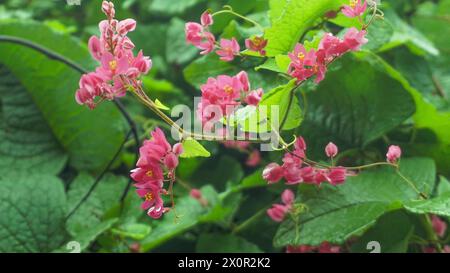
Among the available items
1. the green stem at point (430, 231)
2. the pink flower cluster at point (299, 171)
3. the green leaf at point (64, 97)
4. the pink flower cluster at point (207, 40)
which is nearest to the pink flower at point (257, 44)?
the pink flower cluster at point (207, 40)

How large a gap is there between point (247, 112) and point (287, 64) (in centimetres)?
7

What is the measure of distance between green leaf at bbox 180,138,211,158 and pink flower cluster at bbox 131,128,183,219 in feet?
0.04

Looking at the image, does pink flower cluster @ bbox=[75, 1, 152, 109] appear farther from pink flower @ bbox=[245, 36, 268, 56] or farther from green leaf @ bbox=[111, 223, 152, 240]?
green leaf @ bbox=[111, 223, 152, 240]

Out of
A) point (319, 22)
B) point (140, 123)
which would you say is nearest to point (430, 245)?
point (319, 22)

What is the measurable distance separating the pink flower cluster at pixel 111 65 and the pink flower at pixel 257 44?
138mm

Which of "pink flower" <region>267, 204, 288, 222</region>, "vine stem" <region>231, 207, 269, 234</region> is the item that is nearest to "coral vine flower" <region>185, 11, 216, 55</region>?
"pink flower" <region>267, 204, 288, 222</region>

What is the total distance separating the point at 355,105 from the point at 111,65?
0.45 meters

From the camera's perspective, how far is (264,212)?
955 millimetres

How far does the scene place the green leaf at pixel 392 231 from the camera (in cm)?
79

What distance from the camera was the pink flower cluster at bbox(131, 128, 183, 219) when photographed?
0.61 metres

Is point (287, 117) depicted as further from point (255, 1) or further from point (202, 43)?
point (255, 1)

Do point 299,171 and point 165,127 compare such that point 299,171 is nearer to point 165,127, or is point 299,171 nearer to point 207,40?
point 207,40

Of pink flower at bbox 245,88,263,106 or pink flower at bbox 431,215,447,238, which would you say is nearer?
pink flower at bbox 245,88,263,106

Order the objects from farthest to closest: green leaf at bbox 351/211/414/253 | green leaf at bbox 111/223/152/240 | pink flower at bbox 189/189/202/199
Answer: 1. pink flower at bbox 189/189/202/199
2. green leaf at bbox 111/223/152/240
3. green leaf at bbox 351/211/414/253
